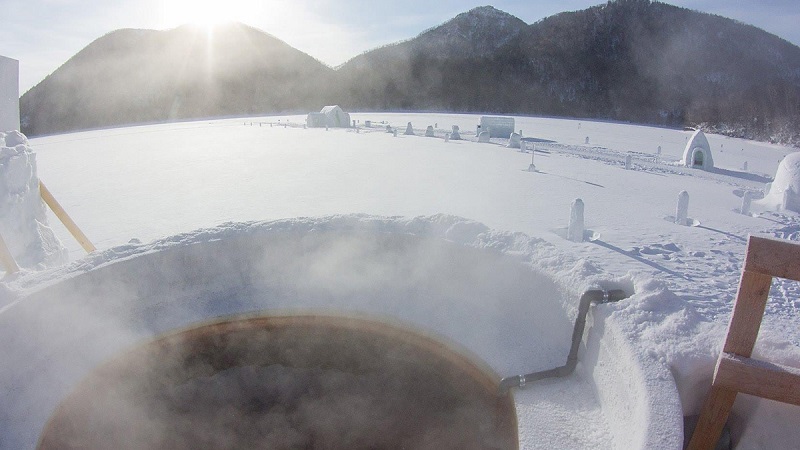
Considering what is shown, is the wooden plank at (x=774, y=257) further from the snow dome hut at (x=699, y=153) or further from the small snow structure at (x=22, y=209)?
the snow dome hut at (x=699, y=153)

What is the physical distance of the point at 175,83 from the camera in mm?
38594

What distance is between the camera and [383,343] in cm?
425

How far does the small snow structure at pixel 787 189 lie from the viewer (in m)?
7.95

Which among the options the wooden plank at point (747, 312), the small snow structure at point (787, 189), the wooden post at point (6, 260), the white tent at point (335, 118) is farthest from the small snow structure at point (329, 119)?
the wooden plank at point (747, 312)

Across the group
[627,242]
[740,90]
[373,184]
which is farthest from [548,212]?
[740,90]

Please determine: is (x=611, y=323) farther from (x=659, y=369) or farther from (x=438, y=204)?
(x=438, y=204)

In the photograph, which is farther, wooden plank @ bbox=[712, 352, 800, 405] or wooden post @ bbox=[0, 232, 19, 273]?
wooden post @ bbox=[0, 232, 19, 273]

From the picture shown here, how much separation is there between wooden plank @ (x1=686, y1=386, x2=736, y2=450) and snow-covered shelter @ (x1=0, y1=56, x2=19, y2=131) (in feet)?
21.0

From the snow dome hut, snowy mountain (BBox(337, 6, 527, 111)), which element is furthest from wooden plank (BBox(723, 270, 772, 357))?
snowy mountain (BBox(337, 6, 527, 111))

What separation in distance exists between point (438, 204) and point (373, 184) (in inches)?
76.1

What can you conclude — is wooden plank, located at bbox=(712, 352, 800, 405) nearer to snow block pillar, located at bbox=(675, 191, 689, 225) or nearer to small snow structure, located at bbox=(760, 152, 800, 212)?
snow block pillar, located at bbox=(675, 191, 689, 225)

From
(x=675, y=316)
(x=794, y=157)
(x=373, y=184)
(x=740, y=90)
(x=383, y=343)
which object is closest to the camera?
(x=675, y=316)

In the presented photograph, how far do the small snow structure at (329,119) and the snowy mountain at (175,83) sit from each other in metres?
19.1

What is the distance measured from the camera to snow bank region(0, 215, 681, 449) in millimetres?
2900
